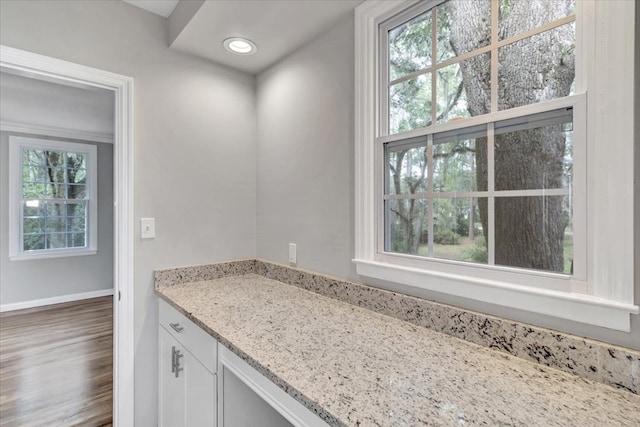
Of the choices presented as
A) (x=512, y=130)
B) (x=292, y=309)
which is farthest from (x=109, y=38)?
(x=512, y=130)

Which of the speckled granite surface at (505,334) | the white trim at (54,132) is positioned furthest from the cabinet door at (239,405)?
the white trim at (54,132)

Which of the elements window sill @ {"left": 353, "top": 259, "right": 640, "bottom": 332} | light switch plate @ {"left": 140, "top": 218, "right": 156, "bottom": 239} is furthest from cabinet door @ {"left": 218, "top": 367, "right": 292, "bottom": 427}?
light switch plate @ {"left": 140, "top": 218, "right": 156, "bottom": 239}

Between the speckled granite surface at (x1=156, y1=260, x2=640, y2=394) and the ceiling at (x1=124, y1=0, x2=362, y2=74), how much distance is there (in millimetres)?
1268

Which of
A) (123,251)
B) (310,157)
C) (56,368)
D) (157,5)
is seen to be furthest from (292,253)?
(56,368)

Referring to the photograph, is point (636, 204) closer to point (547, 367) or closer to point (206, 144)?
point (547, 367)

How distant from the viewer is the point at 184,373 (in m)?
1.43

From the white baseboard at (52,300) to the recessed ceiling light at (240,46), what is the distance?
4.38 metres

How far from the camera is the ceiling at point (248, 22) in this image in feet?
4.66

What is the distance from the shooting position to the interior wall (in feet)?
5.03

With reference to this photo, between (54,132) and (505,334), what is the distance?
529 cm

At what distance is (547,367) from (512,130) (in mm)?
718

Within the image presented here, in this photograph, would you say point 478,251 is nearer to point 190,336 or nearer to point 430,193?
point 430,193

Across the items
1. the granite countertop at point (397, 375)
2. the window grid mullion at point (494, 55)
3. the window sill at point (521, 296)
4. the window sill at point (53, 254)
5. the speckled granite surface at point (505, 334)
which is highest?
the window grid mullion at point (494, 55)

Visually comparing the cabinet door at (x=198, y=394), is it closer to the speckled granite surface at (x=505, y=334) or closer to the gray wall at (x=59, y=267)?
the speckled granite surface at (x=505, y=334)
